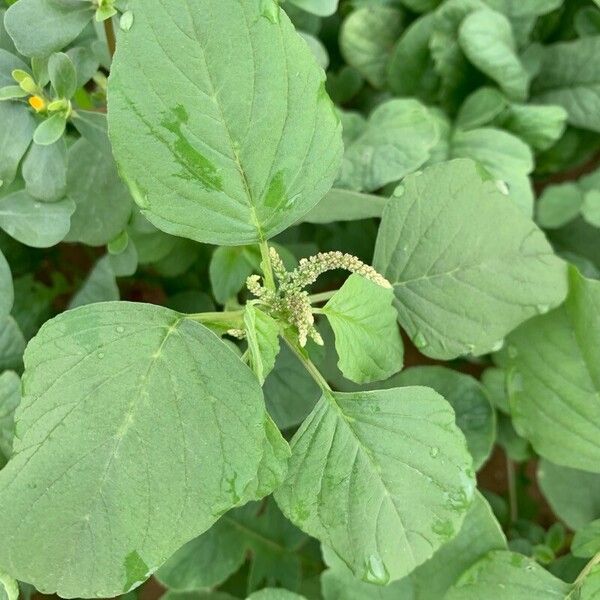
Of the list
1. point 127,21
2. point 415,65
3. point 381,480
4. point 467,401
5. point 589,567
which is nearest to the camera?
point 127,21

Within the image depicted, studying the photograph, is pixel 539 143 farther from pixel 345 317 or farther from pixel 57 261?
pixel 57 261

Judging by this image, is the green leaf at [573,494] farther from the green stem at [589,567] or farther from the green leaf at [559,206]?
the green leaf at [559,206]

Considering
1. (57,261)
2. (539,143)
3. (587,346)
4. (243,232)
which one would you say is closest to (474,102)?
(539,143)

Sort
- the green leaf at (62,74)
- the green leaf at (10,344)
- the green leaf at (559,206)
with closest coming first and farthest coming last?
the green leaf at (62,74), the green leaf at (10,344), the green leaf at (559,206)

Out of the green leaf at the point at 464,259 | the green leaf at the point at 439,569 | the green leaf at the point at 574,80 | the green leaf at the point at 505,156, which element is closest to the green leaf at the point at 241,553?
the green leaf at the point at 439,569

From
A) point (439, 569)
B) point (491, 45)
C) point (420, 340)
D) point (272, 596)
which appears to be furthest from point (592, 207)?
point (272, 596)

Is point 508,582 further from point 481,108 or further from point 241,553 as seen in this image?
point 481,108
